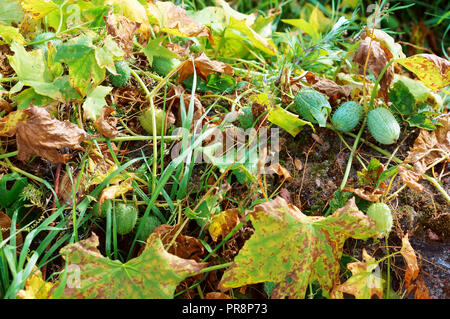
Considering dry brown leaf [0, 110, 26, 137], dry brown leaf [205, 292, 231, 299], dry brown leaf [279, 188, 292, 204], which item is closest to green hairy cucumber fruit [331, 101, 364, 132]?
dry brown leaf [279, 188, 292, 204]

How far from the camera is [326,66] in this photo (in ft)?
6.68

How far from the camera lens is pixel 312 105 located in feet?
5.43

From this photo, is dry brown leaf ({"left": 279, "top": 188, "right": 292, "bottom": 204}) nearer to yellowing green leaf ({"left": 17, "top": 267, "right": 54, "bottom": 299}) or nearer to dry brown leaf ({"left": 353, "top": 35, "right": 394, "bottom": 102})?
dry brown leaf ({"left": 353, "top": 35, "right": 394, "bottom": 102})

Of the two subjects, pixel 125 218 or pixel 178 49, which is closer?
pixel 125 218

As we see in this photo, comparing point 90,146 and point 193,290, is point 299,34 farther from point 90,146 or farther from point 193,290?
point 193,290

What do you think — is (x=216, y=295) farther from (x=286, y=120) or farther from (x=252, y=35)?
(x=252, y=35)

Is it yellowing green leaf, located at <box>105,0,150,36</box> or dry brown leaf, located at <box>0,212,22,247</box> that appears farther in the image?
yellowing green leaf, located at <box>105,0,150,36</box>

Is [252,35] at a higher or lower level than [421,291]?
higher

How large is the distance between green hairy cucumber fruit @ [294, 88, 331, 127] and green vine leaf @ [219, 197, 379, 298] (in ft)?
1.46

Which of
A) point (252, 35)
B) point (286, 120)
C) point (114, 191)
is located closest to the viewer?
point (114, 191)

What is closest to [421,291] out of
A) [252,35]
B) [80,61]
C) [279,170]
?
[279,170]

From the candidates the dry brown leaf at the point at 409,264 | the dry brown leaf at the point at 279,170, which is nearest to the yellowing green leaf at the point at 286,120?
the dry brown leaf at the point at 279,170

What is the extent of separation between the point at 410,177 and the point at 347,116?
0.34 meters

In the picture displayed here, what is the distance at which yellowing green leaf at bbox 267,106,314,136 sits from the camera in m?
1.59
